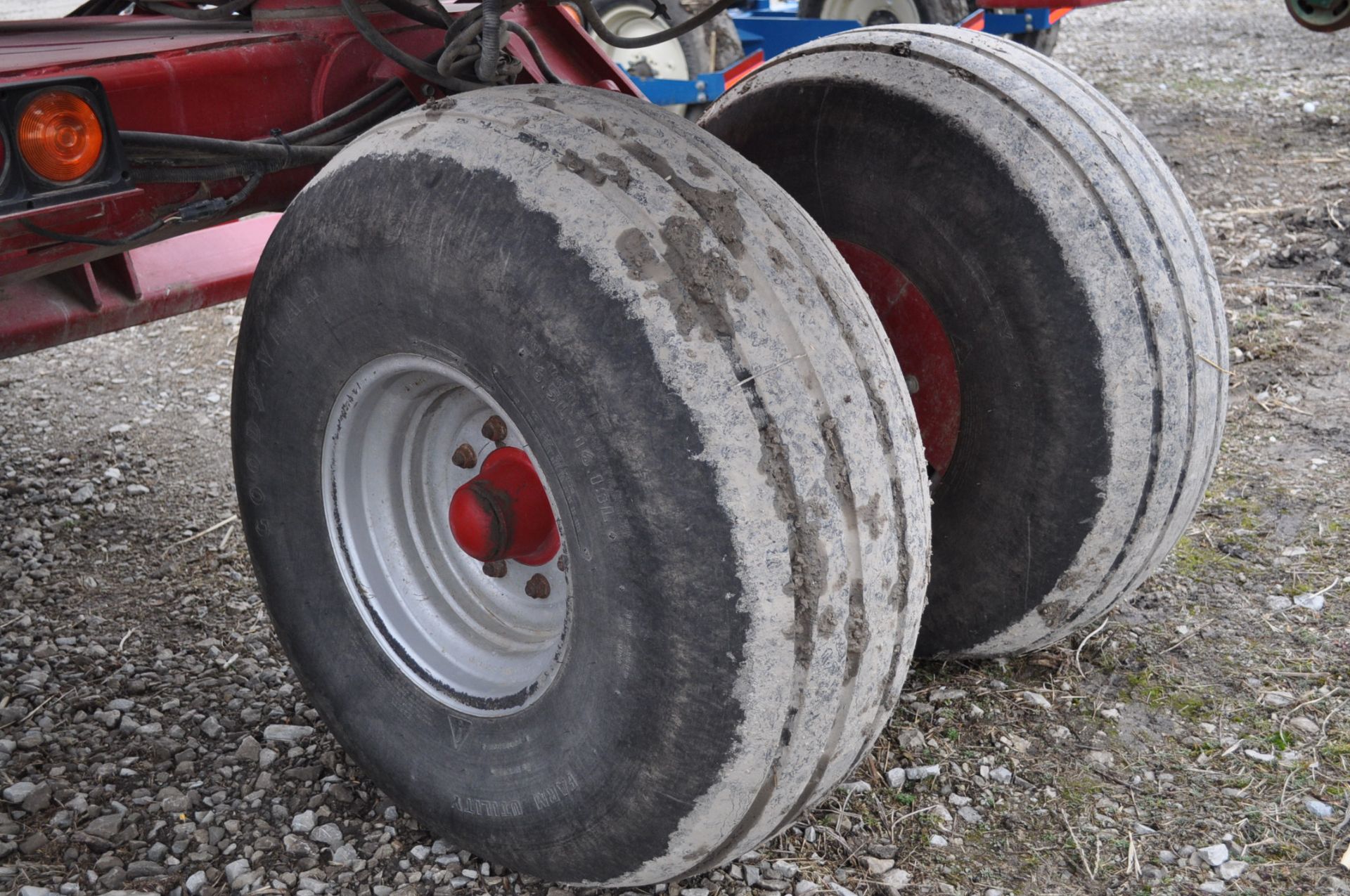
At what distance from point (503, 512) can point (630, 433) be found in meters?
0.42

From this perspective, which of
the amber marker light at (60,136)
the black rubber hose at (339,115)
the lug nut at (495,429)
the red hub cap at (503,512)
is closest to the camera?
the amber marker light at (60,136)

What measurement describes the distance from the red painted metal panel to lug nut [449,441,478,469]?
1.00m

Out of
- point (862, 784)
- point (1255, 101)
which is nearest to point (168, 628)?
point (862, 784)

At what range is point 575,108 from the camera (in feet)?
5.52

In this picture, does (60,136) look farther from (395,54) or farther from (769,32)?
(769,32)

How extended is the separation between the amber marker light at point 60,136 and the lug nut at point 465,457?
2.24 feet

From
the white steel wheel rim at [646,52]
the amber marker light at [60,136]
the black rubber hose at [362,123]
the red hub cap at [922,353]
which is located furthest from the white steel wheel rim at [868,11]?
the amber marker light at [60,136]

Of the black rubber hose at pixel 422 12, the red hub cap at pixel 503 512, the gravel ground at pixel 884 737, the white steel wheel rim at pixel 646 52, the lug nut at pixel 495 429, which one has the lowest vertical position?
the gravel ground at pixel 884 737

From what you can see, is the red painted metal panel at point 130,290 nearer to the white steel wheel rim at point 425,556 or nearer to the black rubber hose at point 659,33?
the black rubber hose at point 659,33

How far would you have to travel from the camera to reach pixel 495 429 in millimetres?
1910

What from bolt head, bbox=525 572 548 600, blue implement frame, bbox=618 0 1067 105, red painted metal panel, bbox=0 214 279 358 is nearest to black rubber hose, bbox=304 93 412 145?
red painted metal panel, bbox=0 214 279 358

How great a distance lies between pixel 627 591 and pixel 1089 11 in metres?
11.0

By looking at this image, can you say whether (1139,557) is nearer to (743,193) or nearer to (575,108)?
(743,193)

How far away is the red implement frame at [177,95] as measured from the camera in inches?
80.3
